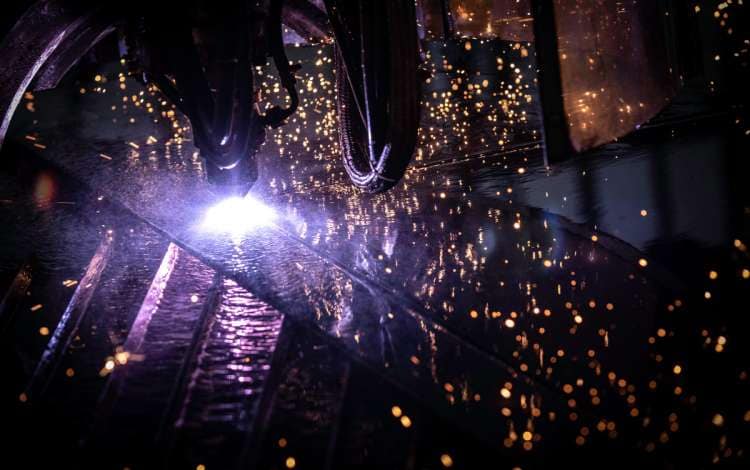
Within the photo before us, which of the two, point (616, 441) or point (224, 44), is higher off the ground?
point (224, 44)

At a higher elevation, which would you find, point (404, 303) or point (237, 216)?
point (237, 216)

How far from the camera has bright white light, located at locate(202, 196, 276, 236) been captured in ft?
9.71

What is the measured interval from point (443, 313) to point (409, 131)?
2.82 feet

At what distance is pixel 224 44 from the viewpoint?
6.69 feet

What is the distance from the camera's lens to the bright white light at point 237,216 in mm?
2961

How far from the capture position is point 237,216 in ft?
10.2

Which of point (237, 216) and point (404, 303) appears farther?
point (237, 216)

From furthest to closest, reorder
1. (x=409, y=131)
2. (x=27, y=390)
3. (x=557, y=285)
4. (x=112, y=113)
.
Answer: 1. (x=112, y=113)
2. (x=557, y=285)
3. (x=409, y=131)
4. (x=27, y=390)

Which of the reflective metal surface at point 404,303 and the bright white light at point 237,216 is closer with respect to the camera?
the reflective metal surface at point 404,303

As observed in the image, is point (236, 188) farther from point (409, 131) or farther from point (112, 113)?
point (112, 113)

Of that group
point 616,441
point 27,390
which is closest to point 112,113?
point 27,390

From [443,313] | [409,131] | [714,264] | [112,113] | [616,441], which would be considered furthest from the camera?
[112,113]

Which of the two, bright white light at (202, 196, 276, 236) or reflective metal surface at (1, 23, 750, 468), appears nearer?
reflective metal surface at (1, 23, 750, 468)

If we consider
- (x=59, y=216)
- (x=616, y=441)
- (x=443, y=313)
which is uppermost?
(x=59, y=216)
